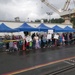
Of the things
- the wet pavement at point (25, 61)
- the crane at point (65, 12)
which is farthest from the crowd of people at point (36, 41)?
the crane at point (65, 12)

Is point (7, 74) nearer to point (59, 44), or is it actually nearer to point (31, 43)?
point (31, 43)

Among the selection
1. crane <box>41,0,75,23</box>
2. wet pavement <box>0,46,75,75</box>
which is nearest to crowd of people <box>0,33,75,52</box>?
wet pavement <box>0,46,75,75</box>

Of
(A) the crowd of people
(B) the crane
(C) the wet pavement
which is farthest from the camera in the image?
(B) the crane

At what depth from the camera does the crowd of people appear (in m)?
20.2

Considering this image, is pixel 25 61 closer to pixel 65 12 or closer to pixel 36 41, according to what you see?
pixel 36 41

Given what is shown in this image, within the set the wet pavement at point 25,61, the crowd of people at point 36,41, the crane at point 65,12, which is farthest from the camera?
the crane at point 65,12

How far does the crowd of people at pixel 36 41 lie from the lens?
66.4 feet

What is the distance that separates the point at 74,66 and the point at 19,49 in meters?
9.62

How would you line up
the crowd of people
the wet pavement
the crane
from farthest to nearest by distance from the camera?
1. the crane
2. the crowd of people
3. the wet pavement

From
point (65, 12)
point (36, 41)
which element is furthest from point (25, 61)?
point (65, 12)

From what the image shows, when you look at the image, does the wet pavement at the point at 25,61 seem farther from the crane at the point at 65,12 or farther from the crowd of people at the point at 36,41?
the crane at the point at 65,12

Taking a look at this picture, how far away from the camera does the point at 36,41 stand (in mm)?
22109

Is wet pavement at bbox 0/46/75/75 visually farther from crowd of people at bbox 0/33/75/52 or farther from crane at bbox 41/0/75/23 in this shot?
crane at bbox 41/0/75/23

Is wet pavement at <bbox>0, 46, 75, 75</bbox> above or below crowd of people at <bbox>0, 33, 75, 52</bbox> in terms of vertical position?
below
